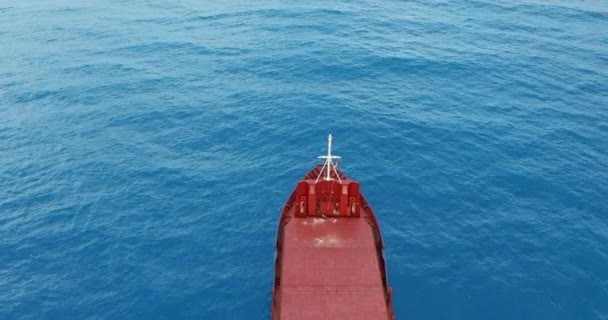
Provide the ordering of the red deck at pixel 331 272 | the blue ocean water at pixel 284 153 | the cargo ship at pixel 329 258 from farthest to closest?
the blue ocean water at pixel 284 153
the cargo ship at pixel 329 258
the red deck at pixel 331 272

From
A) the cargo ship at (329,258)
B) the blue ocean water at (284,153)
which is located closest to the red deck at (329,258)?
the cargo ship at (329,258)

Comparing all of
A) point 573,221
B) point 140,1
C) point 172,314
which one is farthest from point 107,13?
point 573,221

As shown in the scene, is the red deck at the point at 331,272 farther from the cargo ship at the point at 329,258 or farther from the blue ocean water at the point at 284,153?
the blue ocean water at the point at 284,153

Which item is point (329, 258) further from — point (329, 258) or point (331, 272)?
point (331, 272)

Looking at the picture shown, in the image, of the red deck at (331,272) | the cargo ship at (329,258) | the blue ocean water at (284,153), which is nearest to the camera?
the red deck at (331,272)

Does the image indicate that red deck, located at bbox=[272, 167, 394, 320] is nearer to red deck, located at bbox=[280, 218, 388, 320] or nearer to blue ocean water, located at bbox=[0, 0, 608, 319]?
red deck, located at bbox=[280, 218, 388, 320]

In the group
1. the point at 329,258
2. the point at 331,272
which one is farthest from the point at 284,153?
the point at 331,272

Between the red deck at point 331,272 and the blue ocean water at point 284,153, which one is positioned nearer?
the red deck at point 331,272

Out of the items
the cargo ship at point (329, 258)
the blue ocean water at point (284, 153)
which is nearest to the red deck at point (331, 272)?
the cargo ship at point (329, 258)
